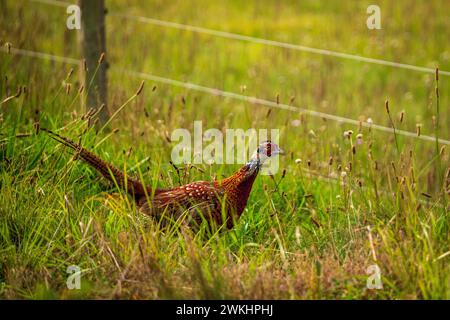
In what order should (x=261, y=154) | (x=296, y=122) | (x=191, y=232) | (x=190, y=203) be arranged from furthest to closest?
1. (x=296, y=122)
2. (x=261, y=154)
3. (x=190, y=203)
4. (x=191, y=232)

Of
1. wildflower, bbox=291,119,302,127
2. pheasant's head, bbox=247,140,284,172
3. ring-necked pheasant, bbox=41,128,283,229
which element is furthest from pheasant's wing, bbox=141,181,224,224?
wildflower, bbox=291,119,302,127

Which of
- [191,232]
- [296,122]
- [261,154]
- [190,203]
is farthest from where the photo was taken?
[296,122]

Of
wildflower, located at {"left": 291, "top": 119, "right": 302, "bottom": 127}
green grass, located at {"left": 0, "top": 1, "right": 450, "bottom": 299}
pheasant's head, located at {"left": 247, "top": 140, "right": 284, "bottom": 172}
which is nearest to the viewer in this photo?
green grass, located at {"left": 0, "top": 1, "right": 450, "bottom": 299}

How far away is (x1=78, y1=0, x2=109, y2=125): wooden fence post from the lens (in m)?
6.09

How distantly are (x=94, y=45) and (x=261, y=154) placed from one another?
6.72ft

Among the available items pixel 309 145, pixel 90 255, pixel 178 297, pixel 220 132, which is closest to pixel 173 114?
pixel 220 132

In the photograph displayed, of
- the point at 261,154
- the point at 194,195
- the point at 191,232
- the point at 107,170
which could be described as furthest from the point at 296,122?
the point at 191,232

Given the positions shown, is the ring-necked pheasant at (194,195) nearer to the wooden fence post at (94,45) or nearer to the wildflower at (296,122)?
the wildflower at (296,122)

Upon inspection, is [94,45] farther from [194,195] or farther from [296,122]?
[194,195]

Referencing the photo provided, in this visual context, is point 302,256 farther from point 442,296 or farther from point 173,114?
point 173,114

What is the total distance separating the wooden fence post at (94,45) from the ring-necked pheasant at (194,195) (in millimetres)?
1527

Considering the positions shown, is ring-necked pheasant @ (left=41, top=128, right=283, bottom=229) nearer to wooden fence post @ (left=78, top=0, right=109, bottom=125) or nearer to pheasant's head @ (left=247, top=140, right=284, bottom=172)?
pheasant's head @ (left=247, top=140, right=284, bottom=172)

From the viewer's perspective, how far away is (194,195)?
452 centimetres
